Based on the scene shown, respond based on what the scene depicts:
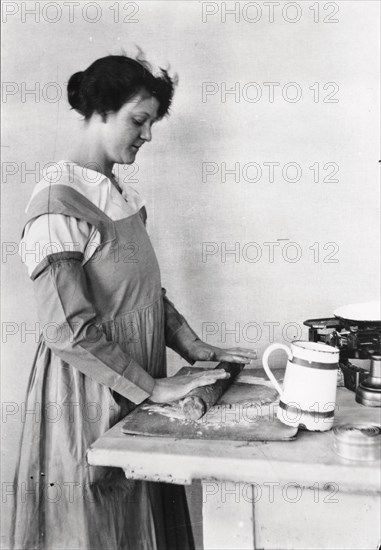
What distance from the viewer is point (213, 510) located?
1013 mm

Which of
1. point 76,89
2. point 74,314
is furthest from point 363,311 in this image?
point 76,89

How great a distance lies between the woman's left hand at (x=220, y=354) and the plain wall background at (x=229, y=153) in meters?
0.33

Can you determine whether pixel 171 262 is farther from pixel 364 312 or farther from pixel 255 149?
pixel 364 312

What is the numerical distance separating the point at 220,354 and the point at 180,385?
31 centimetres

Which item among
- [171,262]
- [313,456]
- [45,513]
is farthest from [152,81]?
[45,513]

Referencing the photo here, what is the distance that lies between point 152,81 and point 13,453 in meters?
1.23

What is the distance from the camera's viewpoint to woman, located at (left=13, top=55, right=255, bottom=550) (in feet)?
3.85

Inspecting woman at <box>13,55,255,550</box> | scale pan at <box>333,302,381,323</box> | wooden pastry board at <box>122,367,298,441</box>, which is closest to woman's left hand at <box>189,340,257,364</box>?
woman at <box>13,55,255,550</box>

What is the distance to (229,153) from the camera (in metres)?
1.80

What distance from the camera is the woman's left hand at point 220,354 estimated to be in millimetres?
1468

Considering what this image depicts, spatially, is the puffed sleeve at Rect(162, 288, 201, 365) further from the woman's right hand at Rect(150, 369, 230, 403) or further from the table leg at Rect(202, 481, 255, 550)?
the table leg at Rect(202, 481, 255, 550)

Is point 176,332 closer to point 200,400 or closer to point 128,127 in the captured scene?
point 200,400

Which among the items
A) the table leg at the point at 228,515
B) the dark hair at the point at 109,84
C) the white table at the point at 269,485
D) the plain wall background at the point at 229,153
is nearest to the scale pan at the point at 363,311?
the plain wall background at the point at 229,153

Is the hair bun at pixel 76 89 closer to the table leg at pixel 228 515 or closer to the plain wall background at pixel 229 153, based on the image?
the plain wall background at pixel 229 153
